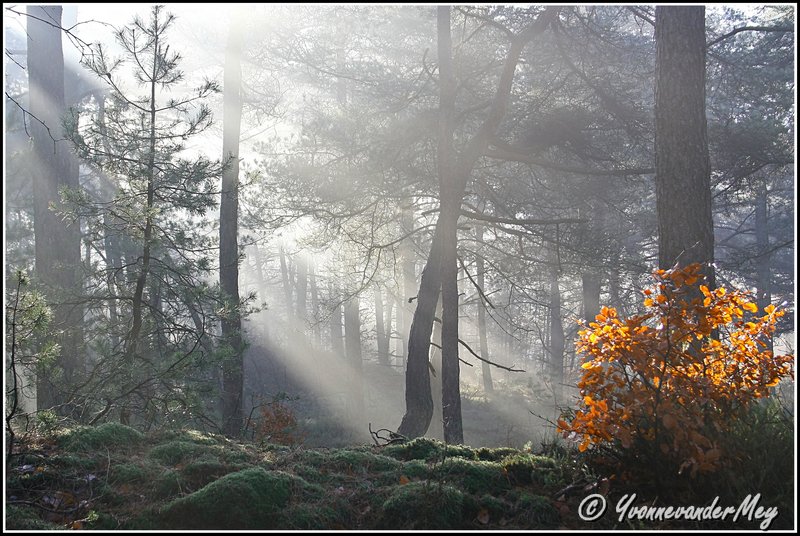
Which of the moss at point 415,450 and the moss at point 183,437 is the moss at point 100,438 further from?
the moss at point 415,450

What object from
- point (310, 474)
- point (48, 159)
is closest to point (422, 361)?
point (310, 474)

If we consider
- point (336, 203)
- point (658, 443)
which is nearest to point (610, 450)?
point (658, 443)

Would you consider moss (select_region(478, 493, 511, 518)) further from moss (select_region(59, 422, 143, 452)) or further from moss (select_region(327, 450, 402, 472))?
moss (select_region(59, 422, 143, 452))

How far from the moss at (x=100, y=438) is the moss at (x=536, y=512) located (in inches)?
116

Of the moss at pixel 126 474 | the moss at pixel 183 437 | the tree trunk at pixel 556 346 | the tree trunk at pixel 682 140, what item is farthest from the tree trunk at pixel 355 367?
the moss at pixel 126 474

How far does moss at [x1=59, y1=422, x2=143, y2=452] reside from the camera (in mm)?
4219

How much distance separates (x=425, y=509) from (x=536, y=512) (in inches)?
26.3

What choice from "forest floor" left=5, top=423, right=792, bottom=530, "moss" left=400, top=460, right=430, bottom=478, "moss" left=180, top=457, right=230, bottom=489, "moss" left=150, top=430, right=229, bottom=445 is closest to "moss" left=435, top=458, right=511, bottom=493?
"forest floor" left=5, top=423, right=792, bottom=530

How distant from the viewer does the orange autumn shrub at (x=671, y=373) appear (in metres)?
3.43

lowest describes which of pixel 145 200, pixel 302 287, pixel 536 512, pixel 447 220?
pixel 536 512

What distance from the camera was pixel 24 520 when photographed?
3.10m

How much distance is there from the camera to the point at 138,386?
5789 millimetres

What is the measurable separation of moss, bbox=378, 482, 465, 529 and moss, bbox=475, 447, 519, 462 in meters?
1.14

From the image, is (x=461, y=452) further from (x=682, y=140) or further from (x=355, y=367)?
(x=355, y=367)
